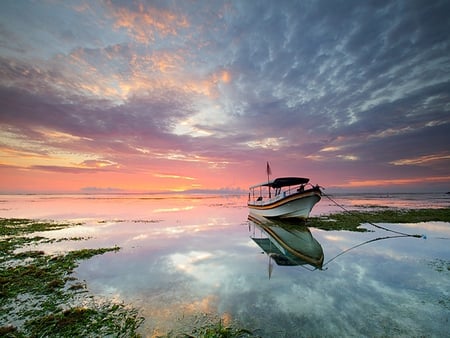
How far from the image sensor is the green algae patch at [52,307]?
237 inches

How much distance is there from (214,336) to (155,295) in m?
3.74

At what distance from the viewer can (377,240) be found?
17906mm

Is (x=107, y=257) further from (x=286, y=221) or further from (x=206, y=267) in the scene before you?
(x=286, y=221)

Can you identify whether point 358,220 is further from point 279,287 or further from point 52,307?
point 52,307

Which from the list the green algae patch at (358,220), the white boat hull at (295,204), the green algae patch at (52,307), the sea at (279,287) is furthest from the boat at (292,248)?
the green algae patch at (52,307)

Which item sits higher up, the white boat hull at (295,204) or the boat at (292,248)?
the white boat hull at (295,204)

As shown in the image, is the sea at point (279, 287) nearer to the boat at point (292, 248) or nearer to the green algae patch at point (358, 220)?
the boat at point (292, 248)

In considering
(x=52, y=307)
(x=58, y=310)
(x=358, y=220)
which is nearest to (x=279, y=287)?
(x=58, y=310)

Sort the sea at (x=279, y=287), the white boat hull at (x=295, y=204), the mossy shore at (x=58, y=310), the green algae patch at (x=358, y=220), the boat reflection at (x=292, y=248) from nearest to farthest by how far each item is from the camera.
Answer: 1. the mossy shore at (x=58, y=310)
2. the sea at (x=279, y=287)
3. the boat reflection at (x=292, y=248)
4. the green algae patch at (x=358, y=220)
5. the white boat hull at (x=295, y=204)

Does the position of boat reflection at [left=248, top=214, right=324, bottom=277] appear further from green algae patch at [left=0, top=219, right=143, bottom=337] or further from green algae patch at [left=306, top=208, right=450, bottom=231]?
green algae patch at [left=0, top=219, right=143, bottom=337]

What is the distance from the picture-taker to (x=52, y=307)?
284 inches

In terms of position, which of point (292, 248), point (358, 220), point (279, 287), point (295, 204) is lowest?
point (279, 287)

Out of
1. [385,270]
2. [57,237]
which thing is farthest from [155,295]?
[57,237]

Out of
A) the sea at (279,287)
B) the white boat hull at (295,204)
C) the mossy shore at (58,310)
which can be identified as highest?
the white boat hull at (295,204)
